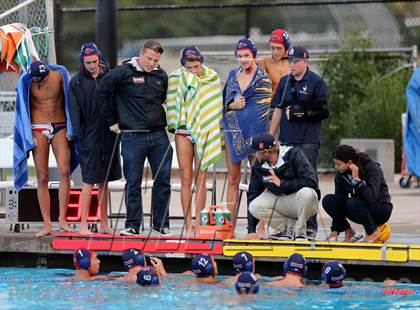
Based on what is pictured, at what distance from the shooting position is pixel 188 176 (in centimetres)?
1342

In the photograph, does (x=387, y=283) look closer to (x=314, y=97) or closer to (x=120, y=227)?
(x=314, y=97)

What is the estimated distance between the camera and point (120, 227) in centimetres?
1461

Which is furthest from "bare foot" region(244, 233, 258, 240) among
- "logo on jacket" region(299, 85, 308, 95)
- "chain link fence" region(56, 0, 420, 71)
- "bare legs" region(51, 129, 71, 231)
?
"chain link fence" region(56, 0, 420, 71)

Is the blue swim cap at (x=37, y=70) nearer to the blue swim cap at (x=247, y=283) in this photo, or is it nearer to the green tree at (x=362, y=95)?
the blue swim cap at (x=247, y=283)

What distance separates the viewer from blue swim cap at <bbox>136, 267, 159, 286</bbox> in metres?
11.9

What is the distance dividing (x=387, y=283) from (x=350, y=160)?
53.4 inches

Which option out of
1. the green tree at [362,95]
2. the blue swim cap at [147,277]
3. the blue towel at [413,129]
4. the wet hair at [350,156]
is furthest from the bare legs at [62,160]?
the green tree at [362,95]

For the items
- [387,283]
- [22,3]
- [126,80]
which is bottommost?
[387,283]

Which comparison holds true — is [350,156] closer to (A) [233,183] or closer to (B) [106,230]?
(A) [233,183]

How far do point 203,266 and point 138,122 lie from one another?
2027 millimetres

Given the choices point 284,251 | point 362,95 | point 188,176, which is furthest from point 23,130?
point 362,95

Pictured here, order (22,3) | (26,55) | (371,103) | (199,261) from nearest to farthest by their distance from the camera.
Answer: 1. (199,261)
2. (26,55)
3. (22,3)
4. (371,103)

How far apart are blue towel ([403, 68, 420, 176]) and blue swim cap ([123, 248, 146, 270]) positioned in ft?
15.6

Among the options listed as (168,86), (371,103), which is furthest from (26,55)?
(371,103)
